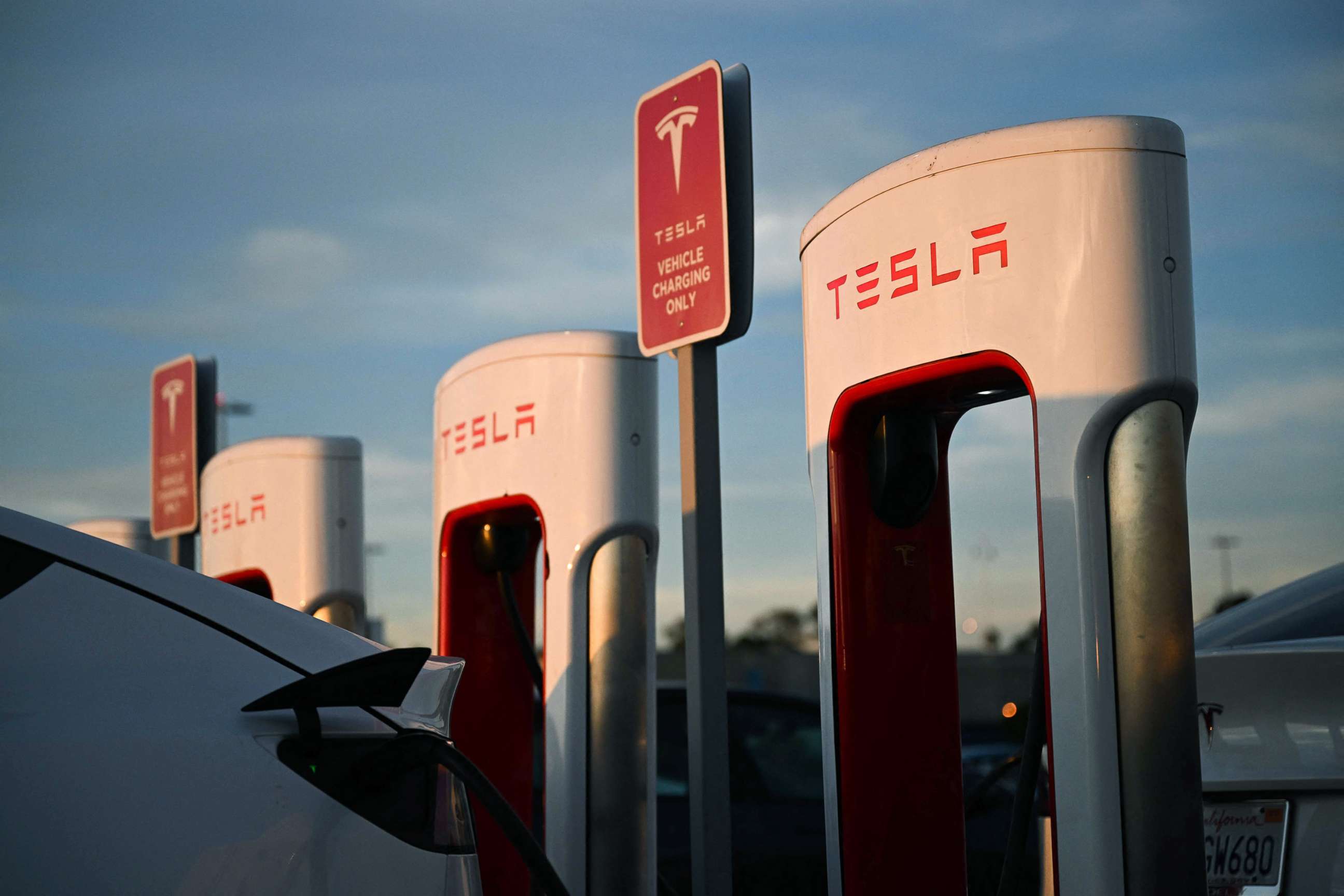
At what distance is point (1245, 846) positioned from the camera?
3018 mm

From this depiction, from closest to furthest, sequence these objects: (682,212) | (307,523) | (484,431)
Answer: (682,212) → (484,431) → (307,523)

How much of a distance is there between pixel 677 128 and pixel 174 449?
A: 4994 millimetres

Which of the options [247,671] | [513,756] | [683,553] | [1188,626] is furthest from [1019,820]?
[513,756]

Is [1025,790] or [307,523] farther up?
[307,523]

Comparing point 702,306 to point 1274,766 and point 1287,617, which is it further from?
point 1274,766

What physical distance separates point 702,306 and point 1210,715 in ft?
5.35

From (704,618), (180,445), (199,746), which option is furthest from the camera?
(180,445)

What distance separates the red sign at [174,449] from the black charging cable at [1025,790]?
18.7 feet

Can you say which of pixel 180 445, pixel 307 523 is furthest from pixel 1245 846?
pixel 180 445

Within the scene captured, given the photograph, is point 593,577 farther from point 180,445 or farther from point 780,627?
point 780,627

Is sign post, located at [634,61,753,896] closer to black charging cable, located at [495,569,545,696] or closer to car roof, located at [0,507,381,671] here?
black charging cable, located at [495,569,545,696]

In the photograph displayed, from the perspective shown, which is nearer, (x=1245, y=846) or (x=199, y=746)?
(x=199, y=746)

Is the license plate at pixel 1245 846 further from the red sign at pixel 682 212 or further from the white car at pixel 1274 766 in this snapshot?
the red sign at pixel 682 212

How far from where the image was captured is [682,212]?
12.8ft
